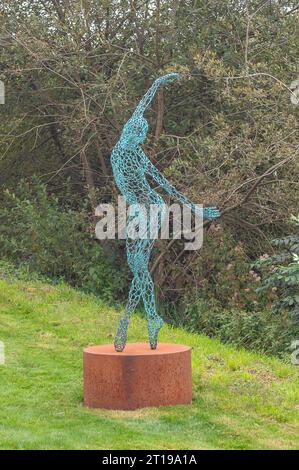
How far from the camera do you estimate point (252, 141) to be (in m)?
11.7

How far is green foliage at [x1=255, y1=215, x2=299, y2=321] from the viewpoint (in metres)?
9.98

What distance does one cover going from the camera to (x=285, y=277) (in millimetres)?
10039

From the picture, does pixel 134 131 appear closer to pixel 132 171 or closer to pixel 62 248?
pixel 132 171

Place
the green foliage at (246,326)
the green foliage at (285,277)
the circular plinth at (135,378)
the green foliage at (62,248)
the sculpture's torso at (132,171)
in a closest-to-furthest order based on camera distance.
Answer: the circular plinth at (135,378) < the sculpture's torso at (132,171) < the green foliage at (285,277) < the green foliage at (246,326) < the green foliage at (62,248)

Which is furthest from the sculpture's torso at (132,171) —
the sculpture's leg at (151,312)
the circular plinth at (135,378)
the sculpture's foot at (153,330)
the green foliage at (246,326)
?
the green foliage at (246,326)

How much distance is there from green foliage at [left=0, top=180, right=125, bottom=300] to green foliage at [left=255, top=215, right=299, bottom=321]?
2.78 meters

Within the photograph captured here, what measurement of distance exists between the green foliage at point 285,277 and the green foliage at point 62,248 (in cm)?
278

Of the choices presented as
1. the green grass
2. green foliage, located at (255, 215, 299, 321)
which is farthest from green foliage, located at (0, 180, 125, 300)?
green foliage, located at (255, 215, 299, 321)

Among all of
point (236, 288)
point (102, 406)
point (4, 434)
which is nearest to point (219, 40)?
point (236, 288)

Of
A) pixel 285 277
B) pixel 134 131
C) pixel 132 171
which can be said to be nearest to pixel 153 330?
pixel 132 171

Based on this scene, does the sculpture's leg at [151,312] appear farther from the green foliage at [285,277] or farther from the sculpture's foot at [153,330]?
the green foliage at [285,277]

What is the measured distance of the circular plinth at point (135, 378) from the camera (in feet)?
23.4

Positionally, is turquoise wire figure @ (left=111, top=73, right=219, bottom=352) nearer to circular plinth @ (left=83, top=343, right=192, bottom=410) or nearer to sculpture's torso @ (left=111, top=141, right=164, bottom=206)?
sculpture's torso @ (left=111, top=141, right=164, bottom=206)

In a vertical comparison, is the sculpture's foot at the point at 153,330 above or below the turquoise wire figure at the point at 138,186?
below
